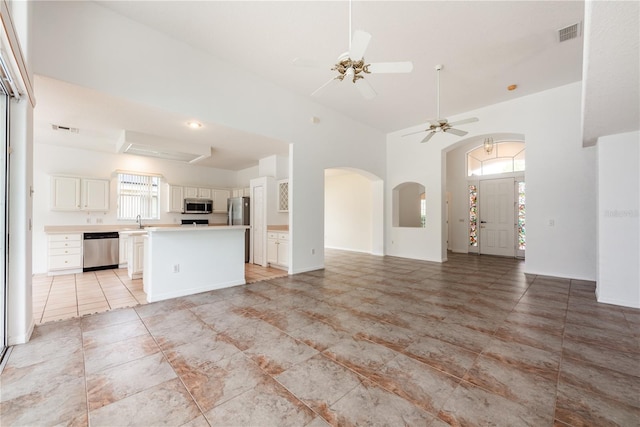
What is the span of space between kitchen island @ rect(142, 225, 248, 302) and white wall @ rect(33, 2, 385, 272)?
126cm

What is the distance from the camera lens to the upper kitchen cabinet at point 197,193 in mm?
7230

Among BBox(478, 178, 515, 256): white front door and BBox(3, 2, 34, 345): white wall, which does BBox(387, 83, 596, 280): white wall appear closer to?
BBox(478, 178, 515, 256): white front door

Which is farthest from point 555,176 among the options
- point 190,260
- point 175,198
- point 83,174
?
point 83,174

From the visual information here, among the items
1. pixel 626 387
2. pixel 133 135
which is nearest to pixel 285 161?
pixel 133 135

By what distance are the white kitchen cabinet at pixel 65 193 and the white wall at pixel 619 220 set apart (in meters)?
9.68

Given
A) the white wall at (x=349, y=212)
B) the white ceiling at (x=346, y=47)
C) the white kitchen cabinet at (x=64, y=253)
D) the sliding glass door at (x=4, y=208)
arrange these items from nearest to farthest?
the sliding glass door at (x=4, y=208), the white ceiling at (x=346, y=47), the white kitchen cabinet at (x=64, y=253), the white wall at (x=349, y=212)

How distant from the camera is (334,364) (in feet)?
6.91

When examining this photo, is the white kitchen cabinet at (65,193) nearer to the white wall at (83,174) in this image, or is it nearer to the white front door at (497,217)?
the white wall at (83,174)

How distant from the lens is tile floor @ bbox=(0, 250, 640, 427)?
1576 millimetres

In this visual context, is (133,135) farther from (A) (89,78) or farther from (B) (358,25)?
(B) (358,25)

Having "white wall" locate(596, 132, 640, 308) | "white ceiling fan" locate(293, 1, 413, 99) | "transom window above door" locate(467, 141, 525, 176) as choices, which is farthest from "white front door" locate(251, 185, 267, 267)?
"transom window above door" locate(467, 141, 525, 176)

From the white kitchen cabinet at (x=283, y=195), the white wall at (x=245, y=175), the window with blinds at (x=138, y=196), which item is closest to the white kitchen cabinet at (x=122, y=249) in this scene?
the window with blinds at (x=138, y=196)

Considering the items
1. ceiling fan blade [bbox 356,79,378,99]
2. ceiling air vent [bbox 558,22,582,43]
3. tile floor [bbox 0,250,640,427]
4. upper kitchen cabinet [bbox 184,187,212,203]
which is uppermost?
ceiling air vent [bbox 558,22,582,43]

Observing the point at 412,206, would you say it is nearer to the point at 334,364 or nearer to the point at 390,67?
the point at 390,67
